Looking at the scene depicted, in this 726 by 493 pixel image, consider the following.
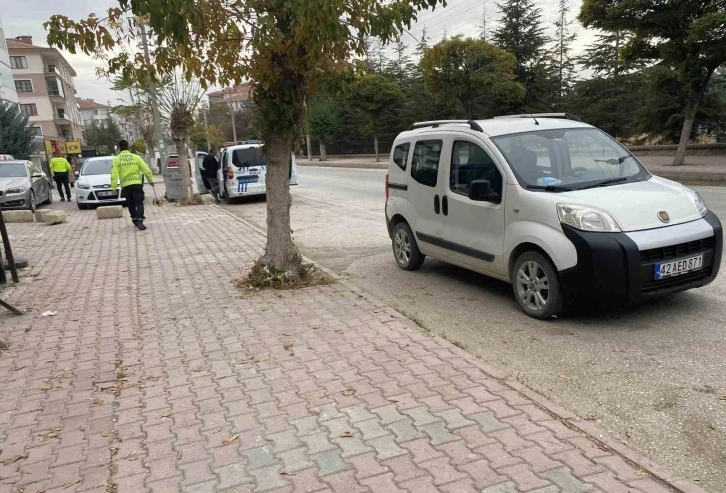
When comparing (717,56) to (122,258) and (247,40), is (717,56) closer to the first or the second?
(247,40)

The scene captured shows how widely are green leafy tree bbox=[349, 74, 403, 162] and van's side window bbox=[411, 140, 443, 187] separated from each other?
3183cm

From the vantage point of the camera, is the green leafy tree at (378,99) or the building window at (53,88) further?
the building window at (53,88)

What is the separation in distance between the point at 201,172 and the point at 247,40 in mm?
14115

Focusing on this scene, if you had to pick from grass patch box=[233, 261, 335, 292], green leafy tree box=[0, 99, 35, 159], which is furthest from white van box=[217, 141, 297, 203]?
green leafy tree box=[0, 99, 35, 159]

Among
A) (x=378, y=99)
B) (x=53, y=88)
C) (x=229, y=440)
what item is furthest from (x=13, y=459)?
(x=53, y=88)

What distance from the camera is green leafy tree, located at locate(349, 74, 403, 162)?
1532 inches

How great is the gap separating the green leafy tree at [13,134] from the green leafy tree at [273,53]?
32449 millimetres

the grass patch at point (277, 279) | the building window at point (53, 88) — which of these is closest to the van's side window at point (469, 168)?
the grass patch at point (277, 279)

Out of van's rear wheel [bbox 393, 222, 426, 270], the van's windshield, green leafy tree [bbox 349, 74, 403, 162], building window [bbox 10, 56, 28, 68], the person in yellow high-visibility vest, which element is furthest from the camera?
building window [bbox 10, 56, 28, 68]

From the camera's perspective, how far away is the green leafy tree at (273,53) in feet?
18.1

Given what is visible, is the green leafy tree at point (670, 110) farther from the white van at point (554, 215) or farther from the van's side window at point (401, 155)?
the white van at point (554, 215)

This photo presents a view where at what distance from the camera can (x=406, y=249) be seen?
289 inches

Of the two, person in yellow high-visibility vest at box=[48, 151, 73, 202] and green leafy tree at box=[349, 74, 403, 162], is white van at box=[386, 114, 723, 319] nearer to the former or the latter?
person in yellow high-visibility vest at box=[48, 151, 73, 202]

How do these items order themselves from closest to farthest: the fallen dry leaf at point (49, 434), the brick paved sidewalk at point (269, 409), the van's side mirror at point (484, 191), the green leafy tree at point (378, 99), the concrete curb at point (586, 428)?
the concrete curb at point (586, 428) → the brick paved sidewalk at point (269, 409) → the fallen dry leaf at point (49, 434) → the van's side mirror at point (484, 191) → the green leafy tree at point (378, 99)
